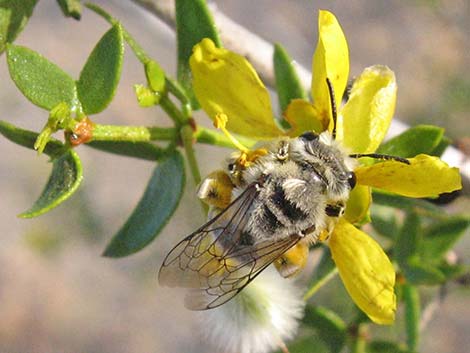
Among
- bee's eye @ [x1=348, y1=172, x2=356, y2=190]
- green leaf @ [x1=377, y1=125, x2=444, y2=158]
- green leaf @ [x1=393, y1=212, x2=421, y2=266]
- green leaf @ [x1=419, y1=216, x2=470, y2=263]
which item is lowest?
green leaf @ [x1=419, y1=216, x2=470, y2=263]

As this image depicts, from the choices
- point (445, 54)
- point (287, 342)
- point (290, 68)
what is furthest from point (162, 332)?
point (290, 68)

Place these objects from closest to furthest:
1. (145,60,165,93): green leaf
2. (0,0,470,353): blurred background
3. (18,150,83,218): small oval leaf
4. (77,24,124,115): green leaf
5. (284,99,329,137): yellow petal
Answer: (18,150,83,218): small oval leaf → (77,24,124,115): green leaf → (145,60,165,93): green leaf → (284,99,329,137): yellow petal → (0,0,470,353): blurred background

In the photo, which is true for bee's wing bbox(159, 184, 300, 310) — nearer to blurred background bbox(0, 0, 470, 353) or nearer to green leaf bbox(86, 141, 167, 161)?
green leaf bbox(86, 141, 167, 161)

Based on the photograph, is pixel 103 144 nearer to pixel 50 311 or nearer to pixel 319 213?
pixel 319 213

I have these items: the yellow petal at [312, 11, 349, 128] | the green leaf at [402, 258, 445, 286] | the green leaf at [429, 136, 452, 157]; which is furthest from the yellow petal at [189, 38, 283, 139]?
the green leaf at [402, 258, 445, 286]

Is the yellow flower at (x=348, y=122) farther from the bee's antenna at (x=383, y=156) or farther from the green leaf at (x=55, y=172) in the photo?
the green leaf at (x=55, y=172)
